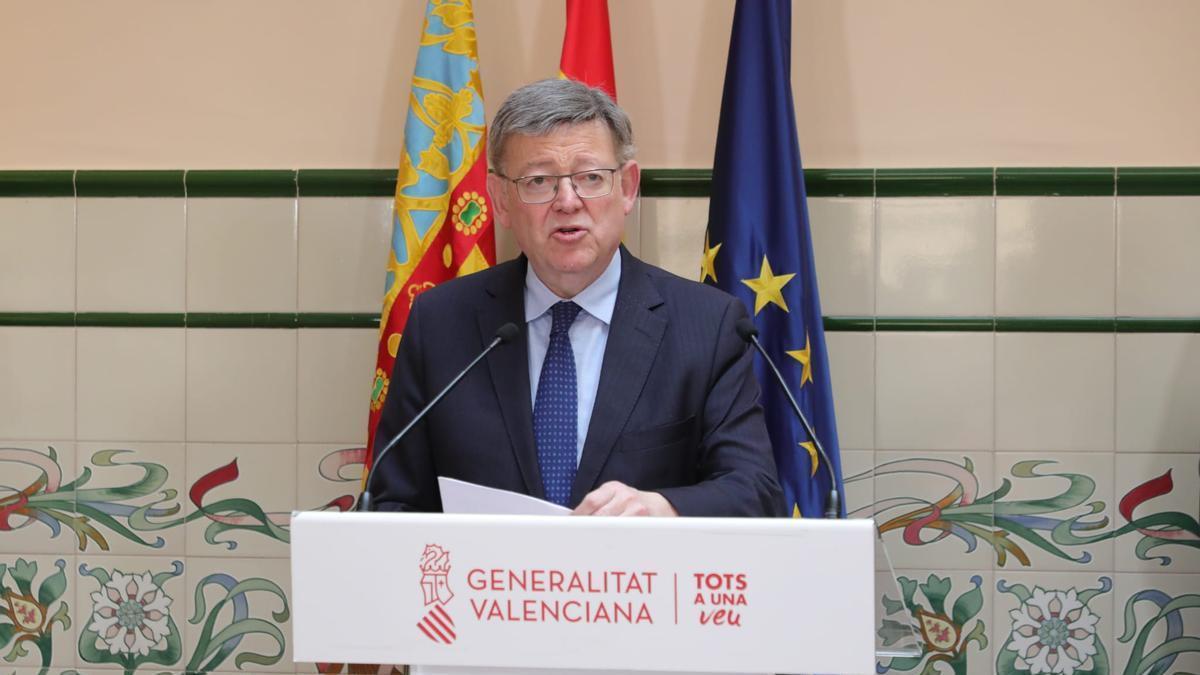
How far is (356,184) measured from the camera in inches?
120

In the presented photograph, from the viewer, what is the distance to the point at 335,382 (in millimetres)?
3055

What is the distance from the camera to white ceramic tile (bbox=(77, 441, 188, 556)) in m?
3.10

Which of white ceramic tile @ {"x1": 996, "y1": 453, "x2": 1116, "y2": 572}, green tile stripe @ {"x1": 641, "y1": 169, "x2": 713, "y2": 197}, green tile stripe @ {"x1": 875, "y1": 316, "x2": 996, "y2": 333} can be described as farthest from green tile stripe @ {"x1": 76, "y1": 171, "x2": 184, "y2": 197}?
white ceramic tile @ {"x1": 996, "y1": 453, "x2": 1116, "y2": 572}

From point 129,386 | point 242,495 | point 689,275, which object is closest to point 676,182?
point 689,275

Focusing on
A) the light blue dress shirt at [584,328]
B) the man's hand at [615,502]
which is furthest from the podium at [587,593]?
the light blue dress shirt at [584,328]

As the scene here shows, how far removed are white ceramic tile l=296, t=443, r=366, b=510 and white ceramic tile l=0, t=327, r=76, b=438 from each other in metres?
0.62

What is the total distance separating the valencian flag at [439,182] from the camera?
9.04ft

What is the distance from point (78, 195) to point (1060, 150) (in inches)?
98.5

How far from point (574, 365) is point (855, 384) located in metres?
1.16

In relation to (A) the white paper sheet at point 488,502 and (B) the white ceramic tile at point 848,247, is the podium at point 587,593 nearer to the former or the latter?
(A) the white paper sheet at point 488,502

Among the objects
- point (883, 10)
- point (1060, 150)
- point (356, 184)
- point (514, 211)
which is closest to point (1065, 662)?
point (1060, 150)

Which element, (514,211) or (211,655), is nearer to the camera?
(514,211)

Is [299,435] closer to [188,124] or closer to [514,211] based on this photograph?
[188,124]

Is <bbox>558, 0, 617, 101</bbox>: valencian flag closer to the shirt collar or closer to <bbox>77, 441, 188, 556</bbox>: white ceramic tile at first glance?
the shirt collar
